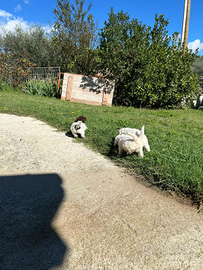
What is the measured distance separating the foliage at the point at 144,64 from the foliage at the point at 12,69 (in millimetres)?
5586

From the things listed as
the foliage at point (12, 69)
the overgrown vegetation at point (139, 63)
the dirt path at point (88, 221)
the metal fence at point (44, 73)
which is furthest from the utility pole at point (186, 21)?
the dirt path at point (88, 221)

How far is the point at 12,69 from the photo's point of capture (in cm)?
1242

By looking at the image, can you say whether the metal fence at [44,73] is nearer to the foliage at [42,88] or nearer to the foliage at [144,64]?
the foliage at [42,88]

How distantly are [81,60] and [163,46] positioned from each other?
14.1 ft

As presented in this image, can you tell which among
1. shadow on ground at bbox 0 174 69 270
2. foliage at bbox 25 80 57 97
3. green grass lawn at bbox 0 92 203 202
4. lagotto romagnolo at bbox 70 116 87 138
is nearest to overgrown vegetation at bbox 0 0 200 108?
foliage at bbox 25 80 57 97

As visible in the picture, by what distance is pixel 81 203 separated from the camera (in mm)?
2400

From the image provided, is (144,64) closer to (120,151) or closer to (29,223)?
(120,151)

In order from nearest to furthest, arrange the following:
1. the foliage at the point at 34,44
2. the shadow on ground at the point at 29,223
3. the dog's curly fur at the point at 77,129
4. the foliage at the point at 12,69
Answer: the shadow on ground at the point at 29,223
the dog's curly fur at the point at 77,129
the foliage at the point at 12,69
the foliage at the point at 34,44

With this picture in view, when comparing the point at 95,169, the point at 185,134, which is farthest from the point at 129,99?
the point at 95,169

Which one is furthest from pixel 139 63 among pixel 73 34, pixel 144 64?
pixel 73 34

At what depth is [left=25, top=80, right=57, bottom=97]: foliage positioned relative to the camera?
11.5 meters

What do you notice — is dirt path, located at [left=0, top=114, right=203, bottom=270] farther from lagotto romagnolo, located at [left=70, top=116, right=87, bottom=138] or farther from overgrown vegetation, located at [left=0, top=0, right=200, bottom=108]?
overgrown vegetation, located at [left=0, top=0, right=200, bottom=108]

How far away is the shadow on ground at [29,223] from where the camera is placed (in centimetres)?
163

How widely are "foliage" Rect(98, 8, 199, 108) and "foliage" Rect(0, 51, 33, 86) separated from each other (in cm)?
559
